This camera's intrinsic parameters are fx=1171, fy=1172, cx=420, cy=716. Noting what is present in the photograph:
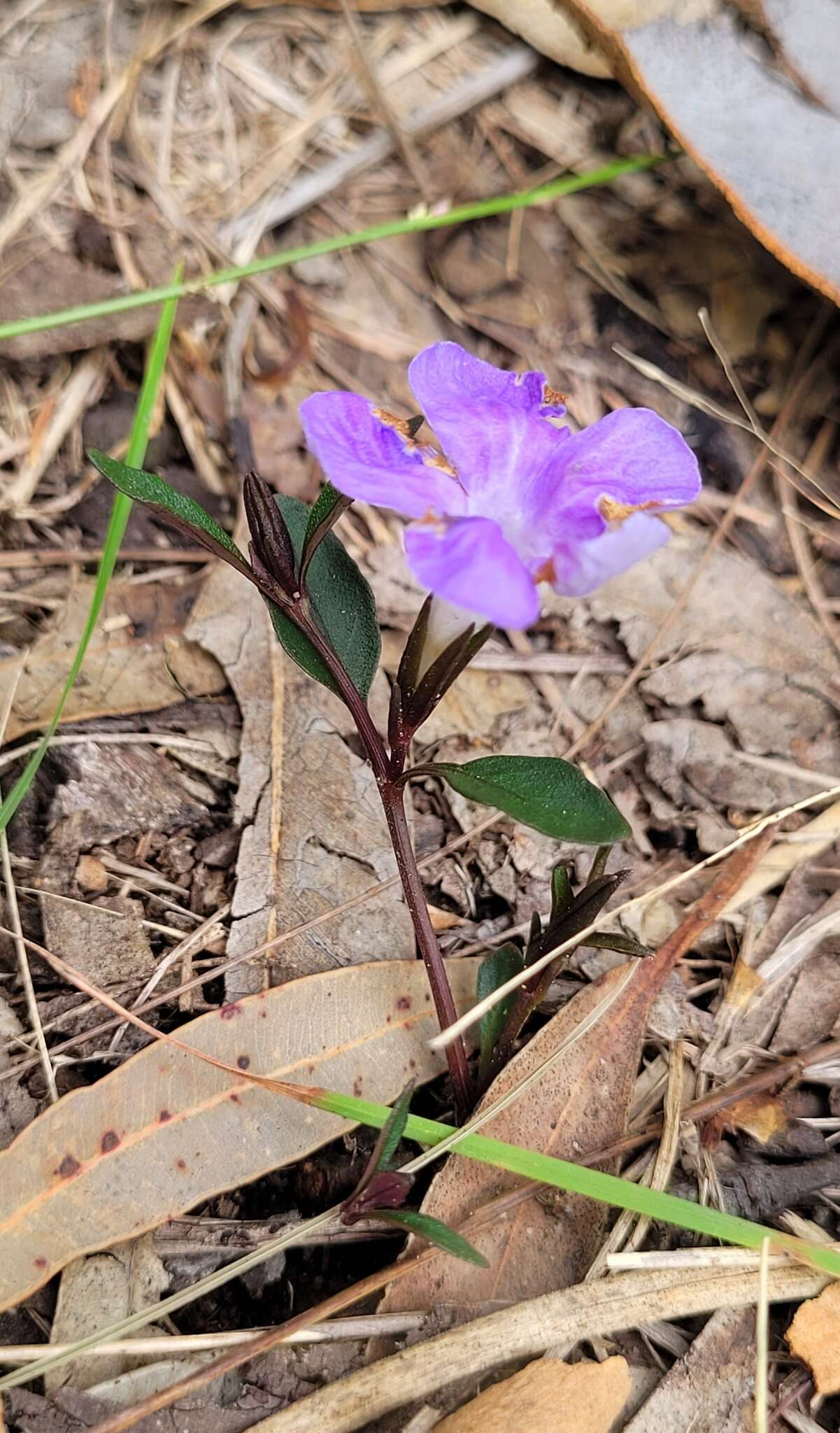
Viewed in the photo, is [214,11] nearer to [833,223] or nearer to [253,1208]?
[833,223]

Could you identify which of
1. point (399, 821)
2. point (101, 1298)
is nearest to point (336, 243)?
point (399, 821)

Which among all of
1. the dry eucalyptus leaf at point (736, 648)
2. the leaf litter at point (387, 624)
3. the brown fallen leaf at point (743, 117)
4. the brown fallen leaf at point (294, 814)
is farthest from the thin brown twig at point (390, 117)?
the brown fallen leaf at point (294, 814)

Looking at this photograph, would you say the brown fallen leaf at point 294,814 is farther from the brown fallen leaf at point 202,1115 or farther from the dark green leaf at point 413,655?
the dark green leaf at point 413,655

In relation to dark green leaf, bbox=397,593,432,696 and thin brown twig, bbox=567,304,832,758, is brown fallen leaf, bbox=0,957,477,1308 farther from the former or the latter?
thin brown twig, bbox=567,304,832,758

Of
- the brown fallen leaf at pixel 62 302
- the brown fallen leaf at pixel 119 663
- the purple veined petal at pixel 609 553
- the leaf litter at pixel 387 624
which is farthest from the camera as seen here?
the brown fallen leaf at pixel 62 302

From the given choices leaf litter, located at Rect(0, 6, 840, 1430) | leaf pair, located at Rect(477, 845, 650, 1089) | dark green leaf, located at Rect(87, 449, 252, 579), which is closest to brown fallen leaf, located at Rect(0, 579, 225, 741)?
leaf litter, located at Rect(0, 6, 840, 1430)
